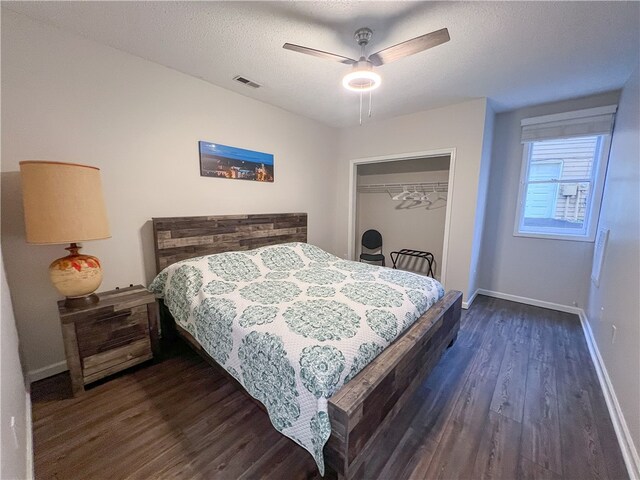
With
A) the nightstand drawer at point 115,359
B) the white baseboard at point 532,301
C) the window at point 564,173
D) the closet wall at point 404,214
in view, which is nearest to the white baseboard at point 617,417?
the white baseboard at point 532,301

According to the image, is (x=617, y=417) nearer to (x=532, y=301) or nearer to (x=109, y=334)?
(x=532, y=301)

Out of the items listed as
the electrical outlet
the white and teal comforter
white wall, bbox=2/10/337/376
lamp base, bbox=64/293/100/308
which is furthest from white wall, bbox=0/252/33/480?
the electrical outlet

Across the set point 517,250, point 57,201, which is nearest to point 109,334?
point 57,201

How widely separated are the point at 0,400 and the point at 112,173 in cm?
165

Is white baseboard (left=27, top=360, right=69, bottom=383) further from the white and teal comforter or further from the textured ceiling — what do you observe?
the textured ceiling

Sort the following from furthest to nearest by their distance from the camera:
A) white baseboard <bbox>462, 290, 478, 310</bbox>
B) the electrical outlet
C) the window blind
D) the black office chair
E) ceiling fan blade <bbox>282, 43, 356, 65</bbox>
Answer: the black office chair, white baseboard <bbox>462, 290, 478, 310</bbox>, the window blind, the electrical outlet, ceiling fan blade <bbox>282, 43, 356, 65</bbox>

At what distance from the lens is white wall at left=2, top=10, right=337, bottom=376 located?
5.52 feet

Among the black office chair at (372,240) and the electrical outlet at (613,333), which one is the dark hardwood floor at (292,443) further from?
the black office chair at (372,240)

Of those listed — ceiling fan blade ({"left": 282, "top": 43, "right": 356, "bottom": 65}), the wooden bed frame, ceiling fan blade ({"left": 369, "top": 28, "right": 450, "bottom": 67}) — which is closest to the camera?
the wooden bed frame

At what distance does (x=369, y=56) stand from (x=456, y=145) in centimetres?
186

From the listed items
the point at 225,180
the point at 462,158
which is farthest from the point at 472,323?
the point at 225,180

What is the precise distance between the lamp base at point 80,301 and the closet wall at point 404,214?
13.0 ft

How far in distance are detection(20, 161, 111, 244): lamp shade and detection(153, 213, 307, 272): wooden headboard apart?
0.62m

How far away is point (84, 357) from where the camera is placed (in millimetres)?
1747
